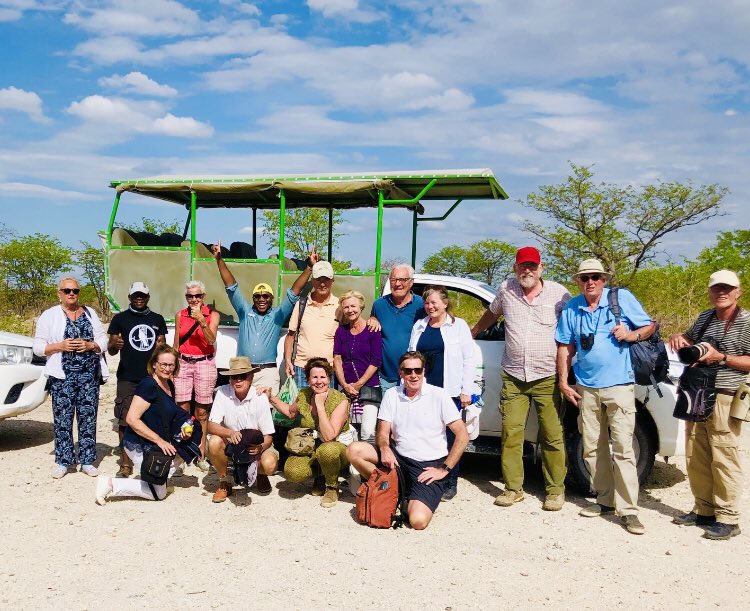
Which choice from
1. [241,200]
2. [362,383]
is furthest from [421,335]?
[241,200]

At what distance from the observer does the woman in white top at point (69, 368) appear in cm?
611

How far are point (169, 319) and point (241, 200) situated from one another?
1.88 metres

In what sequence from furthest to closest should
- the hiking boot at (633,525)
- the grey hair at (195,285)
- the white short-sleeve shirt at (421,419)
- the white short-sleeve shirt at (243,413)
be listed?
the grey hair at (195,285) < the white short-sleeve shirt at (243,413) < the white short-sleeve shirt at (421,419) < the hiking boot at (633,525)

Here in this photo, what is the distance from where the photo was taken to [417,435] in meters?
5.14

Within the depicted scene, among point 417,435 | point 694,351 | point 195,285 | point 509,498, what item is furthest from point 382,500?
point 195,285

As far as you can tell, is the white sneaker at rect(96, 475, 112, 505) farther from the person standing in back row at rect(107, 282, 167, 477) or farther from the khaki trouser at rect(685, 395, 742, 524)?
the khaki trouser at rect(685, 395, 742, 524)

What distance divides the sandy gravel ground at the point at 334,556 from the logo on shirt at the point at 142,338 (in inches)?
47.1

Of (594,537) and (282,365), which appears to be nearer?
(594,537)

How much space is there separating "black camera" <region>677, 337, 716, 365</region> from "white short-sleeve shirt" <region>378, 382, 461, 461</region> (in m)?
1.58

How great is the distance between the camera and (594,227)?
22.4 m

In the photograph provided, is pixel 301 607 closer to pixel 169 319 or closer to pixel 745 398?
pixel 745 398

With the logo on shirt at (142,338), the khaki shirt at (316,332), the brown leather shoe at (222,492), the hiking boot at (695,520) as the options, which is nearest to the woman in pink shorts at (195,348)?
the logo on shirt at (142,338)

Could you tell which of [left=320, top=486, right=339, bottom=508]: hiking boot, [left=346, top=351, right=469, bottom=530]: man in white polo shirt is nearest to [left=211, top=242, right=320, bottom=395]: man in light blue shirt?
[left=320, top=486, right=339, bottom=508]: hiking boot

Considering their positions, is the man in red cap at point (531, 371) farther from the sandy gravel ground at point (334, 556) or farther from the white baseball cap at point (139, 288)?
the white baseball cap at point (139, 288)
